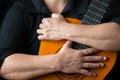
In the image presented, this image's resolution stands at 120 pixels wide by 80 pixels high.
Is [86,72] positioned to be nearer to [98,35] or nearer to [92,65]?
[92,65]

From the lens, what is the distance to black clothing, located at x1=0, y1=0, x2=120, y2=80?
1.68 metres

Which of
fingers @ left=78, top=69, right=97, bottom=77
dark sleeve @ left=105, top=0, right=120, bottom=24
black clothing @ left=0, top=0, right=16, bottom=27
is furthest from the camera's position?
black clothing @ left=0, top=0, right=16, bottom=27

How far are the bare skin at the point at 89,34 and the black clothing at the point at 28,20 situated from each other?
0.25 ft

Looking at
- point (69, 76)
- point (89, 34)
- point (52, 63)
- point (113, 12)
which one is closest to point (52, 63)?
point (52, 63)

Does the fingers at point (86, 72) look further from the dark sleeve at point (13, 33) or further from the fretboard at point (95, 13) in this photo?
the dark sleeve at point (13, 33)

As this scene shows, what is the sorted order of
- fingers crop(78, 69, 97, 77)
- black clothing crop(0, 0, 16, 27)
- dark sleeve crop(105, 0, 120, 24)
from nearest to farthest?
fingers crop(78, 69, 97, 77), dark sleeve crop(105, 0, 120, 24), black clothing crop(0, 0, 16, 27)

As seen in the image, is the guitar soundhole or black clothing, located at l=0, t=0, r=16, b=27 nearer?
the guitar soundhole

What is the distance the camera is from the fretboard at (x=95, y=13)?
65.9 inches

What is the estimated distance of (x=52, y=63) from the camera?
64.1 inches

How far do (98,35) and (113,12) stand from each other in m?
0.19

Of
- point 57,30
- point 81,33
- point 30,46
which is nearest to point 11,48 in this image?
point 30,46

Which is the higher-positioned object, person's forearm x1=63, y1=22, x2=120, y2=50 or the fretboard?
the fretboard

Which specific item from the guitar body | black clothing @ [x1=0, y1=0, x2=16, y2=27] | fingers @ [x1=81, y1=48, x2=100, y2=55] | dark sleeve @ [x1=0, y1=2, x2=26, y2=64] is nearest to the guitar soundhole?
the guitar body

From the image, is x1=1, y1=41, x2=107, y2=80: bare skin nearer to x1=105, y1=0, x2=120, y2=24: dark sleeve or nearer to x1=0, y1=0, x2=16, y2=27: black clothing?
x1=105, y1=0, x2=120, y2=24: dark sleeve
